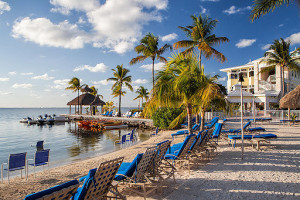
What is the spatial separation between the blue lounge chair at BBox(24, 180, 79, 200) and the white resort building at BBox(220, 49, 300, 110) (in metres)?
19.6

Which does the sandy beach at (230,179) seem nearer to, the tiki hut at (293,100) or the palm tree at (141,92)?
the tiki hut at (293,100)

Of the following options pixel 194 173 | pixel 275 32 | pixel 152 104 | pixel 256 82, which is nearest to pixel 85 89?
pixel 256 82

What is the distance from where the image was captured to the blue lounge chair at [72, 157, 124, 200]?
3.10 metres

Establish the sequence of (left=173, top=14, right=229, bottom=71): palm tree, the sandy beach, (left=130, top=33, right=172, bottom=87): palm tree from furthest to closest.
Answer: (left=130, top=33, right=172, bottom=87): palm tree → (left=173, top=14, right=229, bottom=71): palm tree → the sandy beach

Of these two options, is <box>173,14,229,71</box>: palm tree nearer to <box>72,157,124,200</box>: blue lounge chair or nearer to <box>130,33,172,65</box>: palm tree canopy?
<box>130,33,172,65</box>: palm tree canopy

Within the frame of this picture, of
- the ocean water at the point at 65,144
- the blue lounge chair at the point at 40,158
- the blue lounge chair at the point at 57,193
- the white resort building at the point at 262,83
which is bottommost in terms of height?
the ocean water at the point at 65,144

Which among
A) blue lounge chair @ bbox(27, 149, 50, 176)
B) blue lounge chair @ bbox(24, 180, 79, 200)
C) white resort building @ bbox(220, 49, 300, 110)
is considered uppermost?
white resort building @ bbox(220, 49, 300, 110)

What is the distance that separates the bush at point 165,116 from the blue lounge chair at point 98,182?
17.0 metres

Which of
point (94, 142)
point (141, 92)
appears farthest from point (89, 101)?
point (94, 142)

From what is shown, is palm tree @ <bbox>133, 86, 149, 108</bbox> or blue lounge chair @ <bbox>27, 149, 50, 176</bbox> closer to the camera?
blue lounge chair @ <bbox>27, 149, 50, 176</bbox>

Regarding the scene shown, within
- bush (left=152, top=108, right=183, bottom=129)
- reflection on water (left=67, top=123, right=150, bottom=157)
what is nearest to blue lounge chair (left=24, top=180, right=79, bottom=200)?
reflection on water (left=67, top=123, right=150, bottom=157)

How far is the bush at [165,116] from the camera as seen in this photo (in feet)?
67.0

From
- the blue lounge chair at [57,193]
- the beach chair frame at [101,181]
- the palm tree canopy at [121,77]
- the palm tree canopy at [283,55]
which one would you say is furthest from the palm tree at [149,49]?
the blue lounge chair at [57,193]

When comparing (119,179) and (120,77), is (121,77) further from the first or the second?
(119,179)
